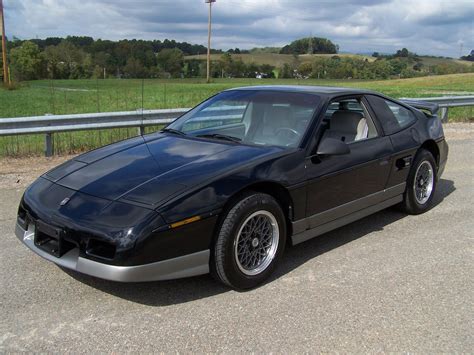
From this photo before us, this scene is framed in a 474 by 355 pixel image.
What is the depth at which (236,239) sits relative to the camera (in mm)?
3359

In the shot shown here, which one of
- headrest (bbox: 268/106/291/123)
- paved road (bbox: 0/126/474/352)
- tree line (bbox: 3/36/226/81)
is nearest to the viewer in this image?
paved road (bbox: 0/126/474/352)

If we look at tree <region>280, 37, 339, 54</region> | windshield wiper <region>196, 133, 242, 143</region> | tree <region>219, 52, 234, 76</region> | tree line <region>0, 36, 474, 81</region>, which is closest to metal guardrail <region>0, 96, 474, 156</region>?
windshield wiper <region>196, 133, 242, 143</region>

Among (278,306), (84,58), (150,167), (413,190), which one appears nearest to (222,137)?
(150,167)

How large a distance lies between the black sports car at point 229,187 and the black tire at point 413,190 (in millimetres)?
20

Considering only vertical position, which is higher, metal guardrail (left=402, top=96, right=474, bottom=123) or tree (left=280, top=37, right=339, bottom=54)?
tree (left=280, top=37, right=339, bottom=54)

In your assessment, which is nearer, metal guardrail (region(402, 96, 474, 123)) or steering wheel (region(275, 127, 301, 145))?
steering wheel (region(275, 127, 301, 145))

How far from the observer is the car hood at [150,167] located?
323cm

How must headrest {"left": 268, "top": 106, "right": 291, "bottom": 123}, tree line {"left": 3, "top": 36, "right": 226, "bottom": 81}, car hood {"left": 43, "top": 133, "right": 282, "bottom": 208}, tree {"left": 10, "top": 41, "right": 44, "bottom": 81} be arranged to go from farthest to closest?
tree {"left": 10, "top": 41, "right": 44, "bottom": 81} → tree line {"left": 3, "top": 36, "right": 226, "bottom": 81} → headrest {"left": 268, "top": 106, "right": 291, "bottom": 123} → car hood {"left": 43, "top": 133, "right": 282, "bottom": 208}

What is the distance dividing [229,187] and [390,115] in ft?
8.06

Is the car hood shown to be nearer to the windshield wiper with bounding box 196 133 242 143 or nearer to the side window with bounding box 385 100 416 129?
the windshield wiper with bounding box 196 133 242 143

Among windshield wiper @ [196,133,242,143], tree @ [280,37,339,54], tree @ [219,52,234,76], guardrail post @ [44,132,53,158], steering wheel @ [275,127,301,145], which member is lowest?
guardrail post @ [44,132,53,158]

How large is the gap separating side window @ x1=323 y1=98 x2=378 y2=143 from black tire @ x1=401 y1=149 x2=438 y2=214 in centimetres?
80

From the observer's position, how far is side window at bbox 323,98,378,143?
182 inches

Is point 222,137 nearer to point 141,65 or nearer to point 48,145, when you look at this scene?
point 48,145
